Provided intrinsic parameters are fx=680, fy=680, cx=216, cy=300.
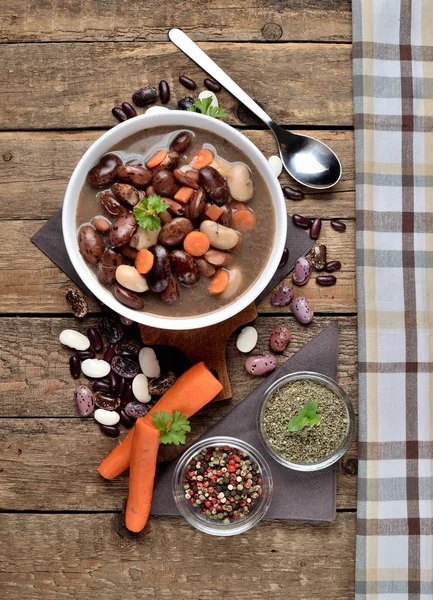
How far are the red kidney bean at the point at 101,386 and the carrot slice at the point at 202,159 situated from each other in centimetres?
66

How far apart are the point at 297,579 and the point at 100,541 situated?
0.59 m

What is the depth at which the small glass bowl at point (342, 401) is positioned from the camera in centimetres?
191

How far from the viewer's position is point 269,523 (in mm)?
1982

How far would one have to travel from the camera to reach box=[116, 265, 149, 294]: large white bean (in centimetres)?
168

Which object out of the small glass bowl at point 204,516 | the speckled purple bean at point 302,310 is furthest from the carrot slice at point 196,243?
the small glass bowl at point 204,516

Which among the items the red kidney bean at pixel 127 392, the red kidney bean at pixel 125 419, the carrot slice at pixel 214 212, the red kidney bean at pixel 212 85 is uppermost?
the red kidney bean at pixel 212 85

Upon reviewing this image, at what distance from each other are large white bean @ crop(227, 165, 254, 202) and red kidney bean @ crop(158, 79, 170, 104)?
1.17 feet

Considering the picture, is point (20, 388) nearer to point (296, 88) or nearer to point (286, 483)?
point (286, 483)

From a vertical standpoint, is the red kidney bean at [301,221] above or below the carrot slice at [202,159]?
below

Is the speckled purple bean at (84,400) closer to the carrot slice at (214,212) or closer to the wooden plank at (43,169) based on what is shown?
the wooden plank at (43,169)

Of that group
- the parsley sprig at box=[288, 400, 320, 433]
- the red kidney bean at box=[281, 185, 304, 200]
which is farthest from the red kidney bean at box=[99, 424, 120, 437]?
the red kidney bean at box=[281, 185, 304, 200]

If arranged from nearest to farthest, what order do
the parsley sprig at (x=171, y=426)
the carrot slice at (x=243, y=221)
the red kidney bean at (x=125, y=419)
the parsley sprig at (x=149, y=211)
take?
the parsley sprig at (x=149, y=211) → the carrot slice at (x=243, y=221) → the parsley sprig at (x=171, y=426) → the red kidney bean at (x=125, y=419)

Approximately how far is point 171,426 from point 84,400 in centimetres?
27

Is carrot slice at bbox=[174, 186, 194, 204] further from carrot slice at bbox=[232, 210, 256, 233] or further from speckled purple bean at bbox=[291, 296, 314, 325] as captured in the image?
speckled purple bean at bbox=[291, 296, 314, 325]
